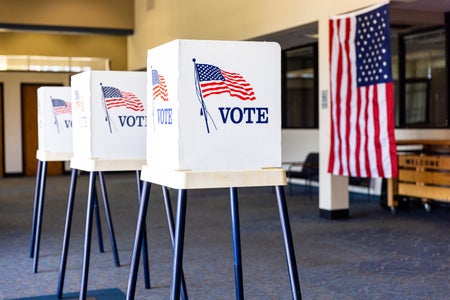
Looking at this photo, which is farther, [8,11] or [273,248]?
[8,11]

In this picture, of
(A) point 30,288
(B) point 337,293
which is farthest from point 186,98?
(A) point 30,288

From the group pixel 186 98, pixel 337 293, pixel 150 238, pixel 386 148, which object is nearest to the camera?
pixel 186 98

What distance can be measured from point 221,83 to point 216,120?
156mm

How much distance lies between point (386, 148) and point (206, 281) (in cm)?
333

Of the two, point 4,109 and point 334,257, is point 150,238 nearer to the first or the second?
point 334,257

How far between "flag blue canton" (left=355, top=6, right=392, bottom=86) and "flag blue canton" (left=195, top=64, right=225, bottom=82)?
4926 millimetres

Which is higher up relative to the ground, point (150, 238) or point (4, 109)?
point (4, 109)

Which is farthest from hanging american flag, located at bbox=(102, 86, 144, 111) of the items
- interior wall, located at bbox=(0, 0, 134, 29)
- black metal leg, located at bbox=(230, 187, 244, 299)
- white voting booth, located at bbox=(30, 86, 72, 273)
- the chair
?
interior wall, located at bbox=(0, 0, 134, 29)

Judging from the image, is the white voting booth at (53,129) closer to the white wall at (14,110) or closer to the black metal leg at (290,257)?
the black metal leg at (290,257)

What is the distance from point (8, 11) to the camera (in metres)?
13.8

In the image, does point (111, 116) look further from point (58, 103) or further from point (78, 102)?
point (58, 103)

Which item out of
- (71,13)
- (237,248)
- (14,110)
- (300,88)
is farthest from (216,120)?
(14,110)

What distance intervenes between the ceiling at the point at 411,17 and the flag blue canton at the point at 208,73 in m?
5.58

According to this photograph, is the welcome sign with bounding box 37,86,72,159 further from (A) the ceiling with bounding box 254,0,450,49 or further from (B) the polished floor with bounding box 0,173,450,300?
(A) the ceiling with bounding box 254,0,450,49
